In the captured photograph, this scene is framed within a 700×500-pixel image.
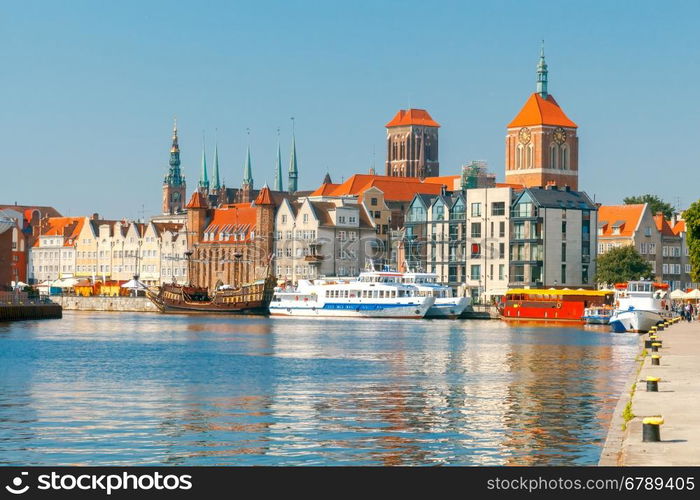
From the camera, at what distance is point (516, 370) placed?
205ft

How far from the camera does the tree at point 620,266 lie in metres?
169

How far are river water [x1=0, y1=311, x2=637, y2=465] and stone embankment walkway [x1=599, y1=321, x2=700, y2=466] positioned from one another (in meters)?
1.22

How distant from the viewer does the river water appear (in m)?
33.6

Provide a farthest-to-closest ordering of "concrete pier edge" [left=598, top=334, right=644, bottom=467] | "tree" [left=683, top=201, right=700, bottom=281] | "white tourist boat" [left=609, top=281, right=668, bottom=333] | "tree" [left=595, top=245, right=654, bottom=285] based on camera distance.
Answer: "tree" [left=595, top=245, right=654, bottom=285]
"tree" [left=683, top=201, right=700, bottom=281]
"white tourist boat" [left=609, top=281, right=668, bottom=333]
"concrete pier edge" [left=598, top=334, right=644, bottom=467]

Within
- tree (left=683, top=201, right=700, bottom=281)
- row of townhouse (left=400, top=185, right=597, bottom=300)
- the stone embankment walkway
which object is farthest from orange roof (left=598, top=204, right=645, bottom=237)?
the stone embankment walkway

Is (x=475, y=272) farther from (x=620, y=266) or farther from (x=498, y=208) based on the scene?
(x=620, y=266)

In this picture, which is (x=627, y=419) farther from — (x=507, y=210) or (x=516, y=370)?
(x=507, y=210)

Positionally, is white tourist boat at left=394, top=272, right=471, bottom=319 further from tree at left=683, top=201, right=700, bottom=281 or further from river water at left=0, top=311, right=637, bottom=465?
river water at left=0, top=311, right=637, bottom=465

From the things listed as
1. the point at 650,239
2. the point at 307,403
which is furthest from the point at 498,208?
the point at 307,403

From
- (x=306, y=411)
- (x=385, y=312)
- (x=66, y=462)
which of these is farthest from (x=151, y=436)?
(x=385, y=312)

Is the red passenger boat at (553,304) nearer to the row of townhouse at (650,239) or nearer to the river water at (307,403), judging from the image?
the row of townhouse at (650,239)

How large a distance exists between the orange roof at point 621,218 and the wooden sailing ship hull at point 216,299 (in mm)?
47277

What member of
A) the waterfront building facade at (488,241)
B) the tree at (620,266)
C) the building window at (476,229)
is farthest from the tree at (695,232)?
the building window at (476,229)

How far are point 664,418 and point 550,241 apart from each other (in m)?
140
